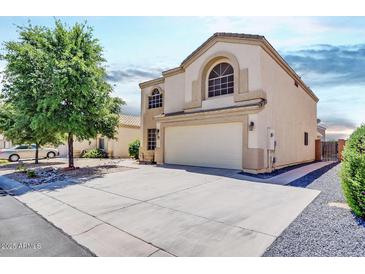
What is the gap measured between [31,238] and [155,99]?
14.3 metres

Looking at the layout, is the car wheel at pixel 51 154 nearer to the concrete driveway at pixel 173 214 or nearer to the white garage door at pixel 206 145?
the white garage door at pixel 206 145

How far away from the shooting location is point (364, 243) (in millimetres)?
3674

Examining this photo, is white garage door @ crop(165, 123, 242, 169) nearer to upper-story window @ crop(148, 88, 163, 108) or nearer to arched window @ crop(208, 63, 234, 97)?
arched window @ crop(208, 63, 234, 97)

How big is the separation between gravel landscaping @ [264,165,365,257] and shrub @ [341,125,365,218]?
319 millimetres

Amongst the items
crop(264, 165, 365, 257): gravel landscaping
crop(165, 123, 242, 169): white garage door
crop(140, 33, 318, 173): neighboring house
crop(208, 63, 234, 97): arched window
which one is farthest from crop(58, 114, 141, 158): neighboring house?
crop(264, 165, 365, 257): gravel landscaping

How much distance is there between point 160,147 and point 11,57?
30.9 ft

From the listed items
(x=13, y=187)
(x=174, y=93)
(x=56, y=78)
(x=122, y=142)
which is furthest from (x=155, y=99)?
(x=13, y=187)

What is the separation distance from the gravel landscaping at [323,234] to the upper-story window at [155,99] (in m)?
13.4

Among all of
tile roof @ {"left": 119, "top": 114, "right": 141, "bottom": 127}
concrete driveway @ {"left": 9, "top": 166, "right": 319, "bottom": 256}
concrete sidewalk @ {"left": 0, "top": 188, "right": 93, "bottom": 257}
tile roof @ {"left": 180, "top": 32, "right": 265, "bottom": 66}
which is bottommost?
concrete sidewalk @ {"left": 0, "top": 188, "right": 93, "bottom": 257}

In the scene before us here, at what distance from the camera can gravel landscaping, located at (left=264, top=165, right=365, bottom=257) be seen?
3492 mm

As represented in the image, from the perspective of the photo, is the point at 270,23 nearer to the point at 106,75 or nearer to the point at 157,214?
the point at 157,214

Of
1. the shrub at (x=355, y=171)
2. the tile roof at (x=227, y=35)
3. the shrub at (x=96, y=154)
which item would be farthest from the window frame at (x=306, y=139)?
the shrub at (x=96, y=154)

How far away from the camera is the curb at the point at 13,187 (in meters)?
8.37

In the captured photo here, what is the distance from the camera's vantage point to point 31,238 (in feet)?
14.1
